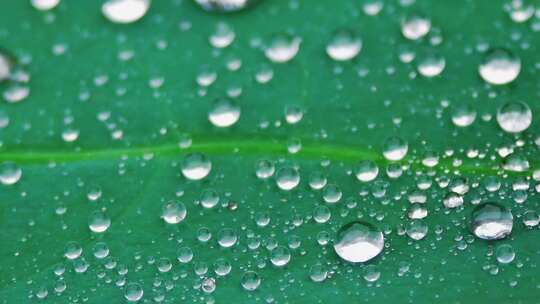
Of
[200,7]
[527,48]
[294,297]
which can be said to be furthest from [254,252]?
[527,48]

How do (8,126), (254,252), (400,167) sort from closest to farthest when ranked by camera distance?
(8,126), (400,167), (254,252)

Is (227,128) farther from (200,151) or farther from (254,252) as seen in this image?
(254,252)

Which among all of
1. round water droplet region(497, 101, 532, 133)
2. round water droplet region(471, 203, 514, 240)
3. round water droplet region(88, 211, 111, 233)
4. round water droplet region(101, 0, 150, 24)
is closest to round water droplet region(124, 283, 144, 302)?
round water droplet region(88, 211, 111, 233)

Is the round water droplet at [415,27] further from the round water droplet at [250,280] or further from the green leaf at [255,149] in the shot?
the round water droplet at [250,280]

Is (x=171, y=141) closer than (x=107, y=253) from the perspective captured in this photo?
Yes

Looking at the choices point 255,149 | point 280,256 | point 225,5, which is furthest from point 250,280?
point 225,5

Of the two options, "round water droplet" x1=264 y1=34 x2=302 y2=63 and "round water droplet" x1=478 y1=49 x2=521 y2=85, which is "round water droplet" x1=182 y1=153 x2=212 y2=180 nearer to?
"round water droplet" x1=264 y1=34 x2=302 y2=63

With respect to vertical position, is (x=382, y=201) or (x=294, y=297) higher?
(x=382, y=201)

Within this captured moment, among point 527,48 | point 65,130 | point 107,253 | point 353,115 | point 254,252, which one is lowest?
point 107,253
